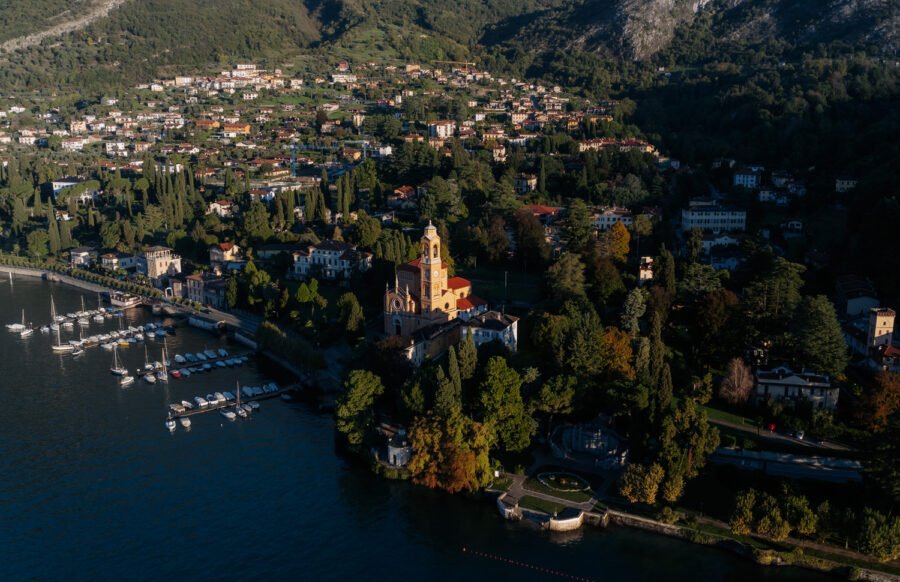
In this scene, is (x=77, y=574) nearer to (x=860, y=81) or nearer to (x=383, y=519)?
(x=383, y=519)

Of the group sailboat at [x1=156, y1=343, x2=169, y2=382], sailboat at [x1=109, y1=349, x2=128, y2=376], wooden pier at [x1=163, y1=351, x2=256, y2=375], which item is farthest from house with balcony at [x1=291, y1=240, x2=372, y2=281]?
sailboat at [x1=109, y1=349, x2=128, y2=376]

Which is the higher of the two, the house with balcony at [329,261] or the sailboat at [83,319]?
the house with balcony at [329,261]

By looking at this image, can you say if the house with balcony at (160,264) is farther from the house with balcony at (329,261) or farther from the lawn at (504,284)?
the lawn at (504,284)

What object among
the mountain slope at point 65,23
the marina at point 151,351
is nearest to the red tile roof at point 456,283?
the marina at point 151,351

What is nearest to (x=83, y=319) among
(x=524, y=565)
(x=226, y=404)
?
(x=226, y=404)

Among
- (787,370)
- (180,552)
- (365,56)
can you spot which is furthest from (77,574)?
(365,56)
